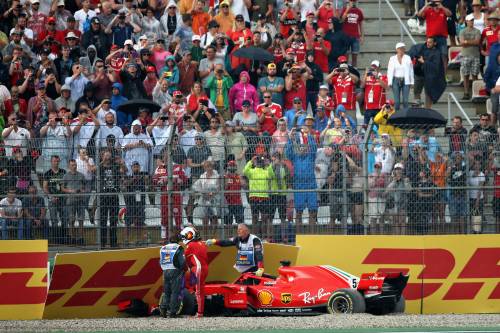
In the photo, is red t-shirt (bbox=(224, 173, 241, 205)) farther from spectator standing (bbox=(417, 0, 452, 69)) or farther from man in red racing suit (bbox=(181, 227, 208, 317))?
spectator standing (bbox=(417, 0, 452, 69))

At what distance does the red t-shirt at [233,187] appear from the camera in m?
19.8

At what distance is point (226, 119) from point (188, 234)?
5438mm

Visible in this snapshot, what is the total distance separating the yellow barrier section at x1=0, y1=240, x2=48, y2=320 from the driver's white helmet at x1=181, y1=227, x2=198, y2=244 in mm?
2046

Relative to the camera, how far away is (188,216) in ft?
65.1

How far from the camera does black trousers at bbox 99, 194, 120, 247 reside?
19703 millimetres

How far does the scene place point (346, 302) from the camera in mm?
18297

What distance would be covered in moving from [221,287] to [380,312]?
2.36 m

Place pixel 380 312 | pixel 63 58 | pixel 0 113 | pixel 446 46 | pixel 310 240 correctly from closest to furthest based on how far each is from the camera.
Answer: pixel 380 312, pixel 310 240, pixel 0 113, pixel 63 58, pixel 446 46

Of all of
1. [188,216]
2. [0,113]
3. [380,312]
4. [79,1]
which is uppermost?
[79,1]

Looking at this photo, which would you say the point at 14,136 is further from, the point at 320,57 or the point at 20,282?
the point at 320,57

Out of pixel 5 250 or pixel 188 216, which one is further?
pixel 188 216

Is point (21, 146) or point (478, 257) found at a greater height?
point (21, 146)

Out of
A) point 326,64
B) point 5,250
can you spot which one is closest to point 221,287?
point 5,250

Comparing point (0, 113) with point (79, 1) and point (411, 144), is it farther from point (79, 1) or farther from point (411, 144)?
point (411, 144)
